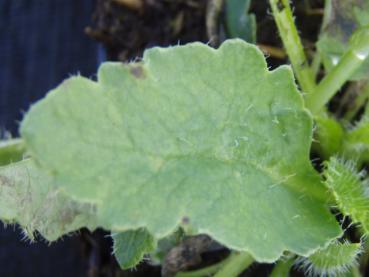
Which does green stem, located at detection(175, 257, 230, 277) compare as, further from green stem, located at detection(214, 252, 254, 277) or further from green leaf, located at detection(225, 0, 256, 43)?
green leaf, located at detection(225, 0, 256, 43)

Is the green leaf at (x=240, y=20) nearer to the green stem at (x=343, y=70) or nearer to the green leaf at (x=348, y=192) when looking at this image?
the green stem at (x=343, y=70)

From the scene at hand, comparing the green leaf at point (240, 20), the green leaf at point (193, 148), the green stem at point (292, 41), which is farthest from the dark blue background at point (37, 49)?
the green leaf at point (193, 148)

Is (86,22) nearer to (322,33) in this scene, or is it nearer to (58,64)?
(58,64)

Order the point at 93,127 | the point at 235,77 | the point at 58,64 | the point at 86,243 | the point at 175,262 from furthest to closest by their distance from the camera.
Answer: the point at 58,64
the point at 86,243
the point at 175,262
the point at 235,77
the point at 93,127

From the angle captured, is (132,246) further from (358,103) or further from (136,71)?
(358,103)

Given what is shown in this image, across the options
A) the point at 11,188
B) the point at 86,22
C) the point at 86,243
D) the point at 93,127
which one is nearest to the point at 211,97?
the point at 93,127

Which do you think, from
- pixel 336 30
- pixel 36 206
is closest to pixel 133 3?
pixel 336 30

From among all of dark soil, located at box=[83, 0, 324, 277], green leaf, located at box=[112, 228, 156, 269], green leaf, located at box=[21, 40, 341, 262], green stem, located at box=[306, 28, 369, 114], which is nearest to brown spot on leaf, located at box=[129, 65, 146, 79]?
green leaf, located at box=[21, 40, 341, 262]
